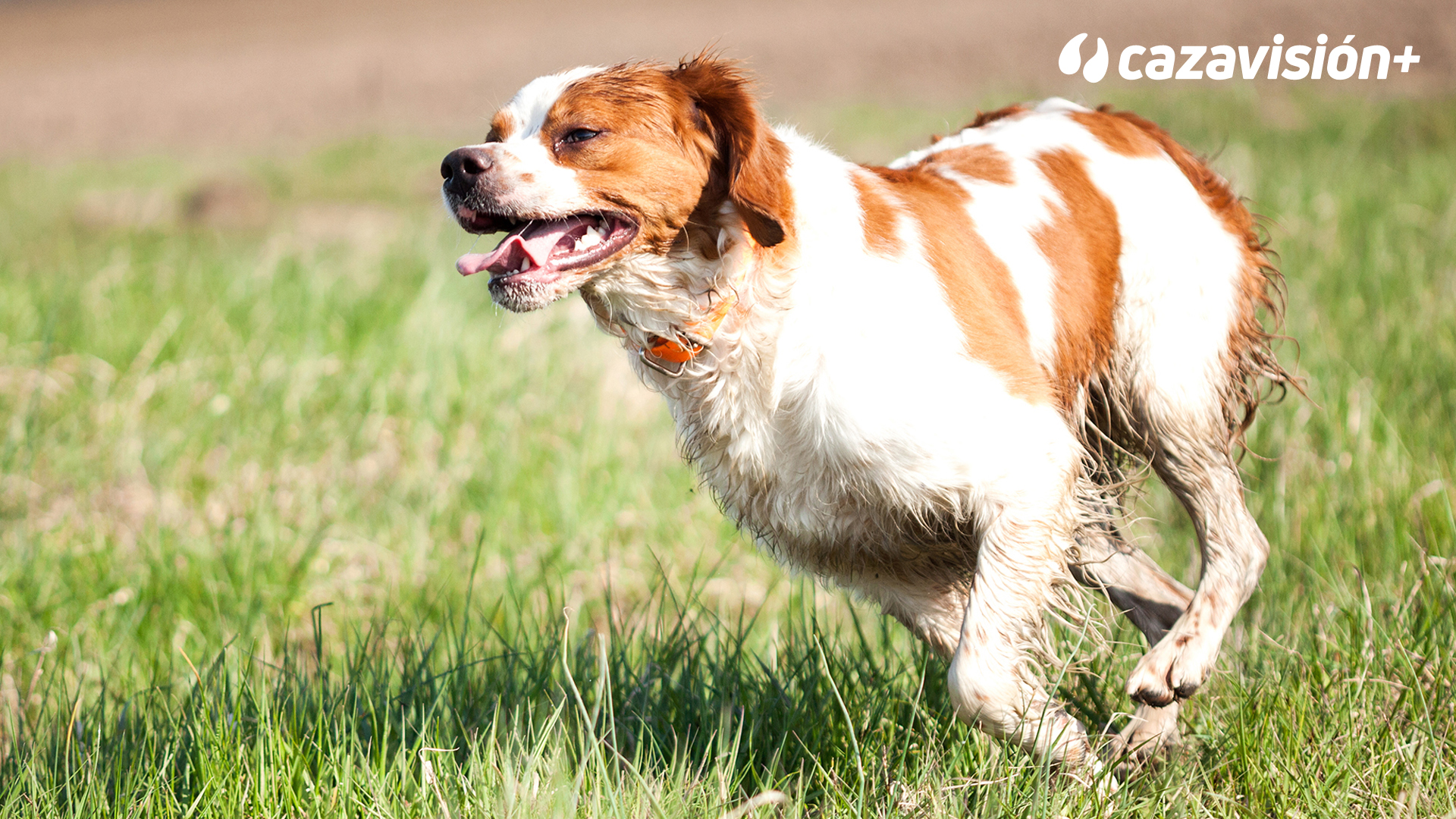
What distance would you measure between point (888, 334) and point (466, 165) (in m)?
0.83

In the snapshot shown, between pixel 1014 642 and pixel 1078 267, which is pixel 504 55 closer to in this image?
pixel 1078 267

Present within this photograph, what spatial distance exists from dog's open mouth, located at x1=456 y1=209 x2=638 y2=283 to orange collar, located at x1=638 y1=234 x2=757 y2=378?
7.9 inches

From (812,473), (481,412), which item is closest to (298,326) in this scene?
(481,412)

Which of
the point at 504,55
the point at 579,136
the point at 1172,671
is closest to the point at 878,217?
the point at 579,136

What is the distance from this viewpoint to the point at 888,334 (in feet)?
7.21

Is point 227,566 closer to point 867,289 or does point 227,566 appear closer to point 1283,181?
point 867,289

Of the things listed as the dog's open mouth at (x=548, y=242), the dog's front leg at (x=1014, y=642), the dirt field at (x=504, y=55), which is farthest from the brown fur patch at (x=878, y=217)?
the dirt field at (x=504, y=55)

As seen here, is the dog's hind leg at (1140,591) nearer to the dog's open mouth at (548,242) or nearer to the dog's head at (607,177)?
the dog's head at (607,177)

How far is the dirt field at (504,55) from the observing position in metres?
14.9

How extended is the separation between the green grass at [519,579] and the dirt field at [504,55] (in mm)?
8300

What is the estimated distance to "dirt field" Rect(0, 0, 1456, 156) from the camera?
1488 centimetres

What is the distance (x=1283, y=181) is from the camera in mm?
6898

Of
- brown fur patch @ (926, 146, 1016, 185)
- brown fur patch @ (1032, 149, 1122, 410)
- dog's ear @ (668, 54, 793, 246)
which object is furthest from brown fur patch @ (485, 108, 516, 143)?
brown fur patch @ (1032, 149, 1122, 410)

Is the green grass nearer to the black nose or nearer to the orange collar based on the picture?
the orange collar
